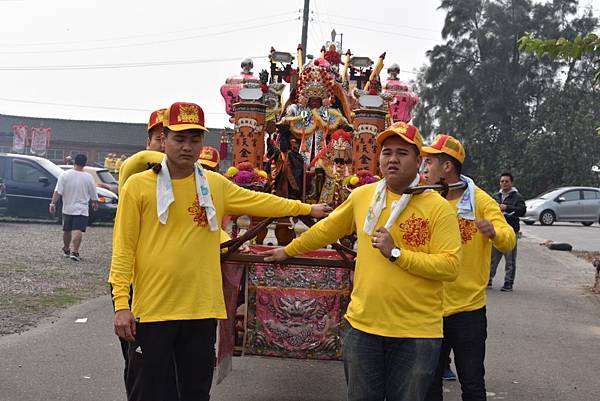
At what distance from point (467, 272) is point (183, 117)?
1.93 metres

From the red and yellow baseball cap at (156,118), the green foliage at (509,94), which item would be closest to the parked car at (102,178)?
the red and yellow baseball cap at (156,118)

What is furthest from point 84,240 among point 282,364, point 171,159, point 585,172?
point 585,172

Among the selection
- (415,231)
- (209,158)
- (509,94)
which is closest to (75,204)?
(209,158)

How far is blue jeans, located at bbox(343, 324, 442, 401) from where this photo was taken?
13.0 feet

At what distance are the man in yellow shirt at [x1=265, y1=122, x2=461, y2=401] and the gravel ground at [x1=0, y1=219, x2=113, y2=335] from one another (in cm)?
516

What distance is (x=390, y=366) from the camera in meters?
4.02

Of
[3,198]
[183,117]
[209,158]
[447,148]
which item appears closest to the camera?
[183,117]

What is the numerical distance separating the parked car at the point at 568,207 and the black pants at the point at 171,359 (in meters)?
26.0

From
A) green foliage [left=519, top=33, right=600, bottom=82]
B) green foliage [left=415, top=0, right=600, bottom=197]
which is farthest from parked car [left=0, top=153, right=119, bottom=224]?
green foliage [left=415, top=0, right=600, bottom=197]

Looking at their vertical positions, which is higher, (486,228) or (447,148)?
(447,148)

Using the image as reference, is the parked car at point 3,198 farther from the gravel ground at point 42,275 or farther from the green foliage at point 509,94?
the green foliage at point 509,94

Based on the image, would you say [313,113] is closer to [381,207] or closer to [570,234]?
[381,207]

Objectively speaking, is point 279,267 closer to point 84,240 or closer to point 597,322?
point 597,322

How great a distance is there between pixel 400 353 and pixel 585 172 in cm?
3705
